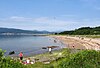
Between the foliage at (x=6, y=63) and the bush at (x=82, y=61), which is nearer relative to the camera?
the foliage at (x=6, y=63)

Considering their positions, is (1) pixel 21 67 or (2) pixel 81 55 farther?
(2) pixel 81 55

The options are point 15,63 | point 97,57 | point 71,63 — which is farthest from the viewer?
point 97,57

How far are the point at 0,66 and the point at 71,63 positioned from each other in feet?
13.5

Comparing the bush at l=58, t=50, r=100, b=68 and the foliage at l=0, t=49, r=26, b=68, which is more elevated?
the foliage at l=0, t=49, r=26, b=68

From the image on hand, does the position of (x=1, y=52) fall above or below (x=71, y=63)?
above

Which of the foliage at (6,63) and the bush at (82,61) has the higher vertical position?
the foliage at (6,63)

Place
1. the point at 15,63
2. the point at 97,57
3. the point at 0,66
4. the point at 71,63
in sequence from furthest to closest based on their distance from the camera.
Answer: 1. the point at 97,57
2. the point at 71,63
3. the point at 15,63
4. the point at 0,66

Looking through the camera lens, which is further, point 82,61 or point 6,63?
point 82,61

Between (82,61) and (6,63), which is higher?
(6,63)

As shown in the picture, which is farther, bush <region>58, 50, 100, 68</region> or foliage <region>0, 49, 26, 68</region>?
bush <region>58, 50, 100, 68</region>

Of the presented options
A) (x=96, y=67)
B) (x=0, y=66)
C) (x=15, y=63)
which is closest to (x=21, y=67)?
(x=15, y=63)

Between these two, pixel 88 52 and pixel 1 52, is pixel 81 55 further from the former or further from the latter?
pixel 1 52

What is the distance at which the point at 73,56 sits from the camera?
12234 millimetres

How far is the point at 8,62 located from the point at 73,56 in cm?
395
